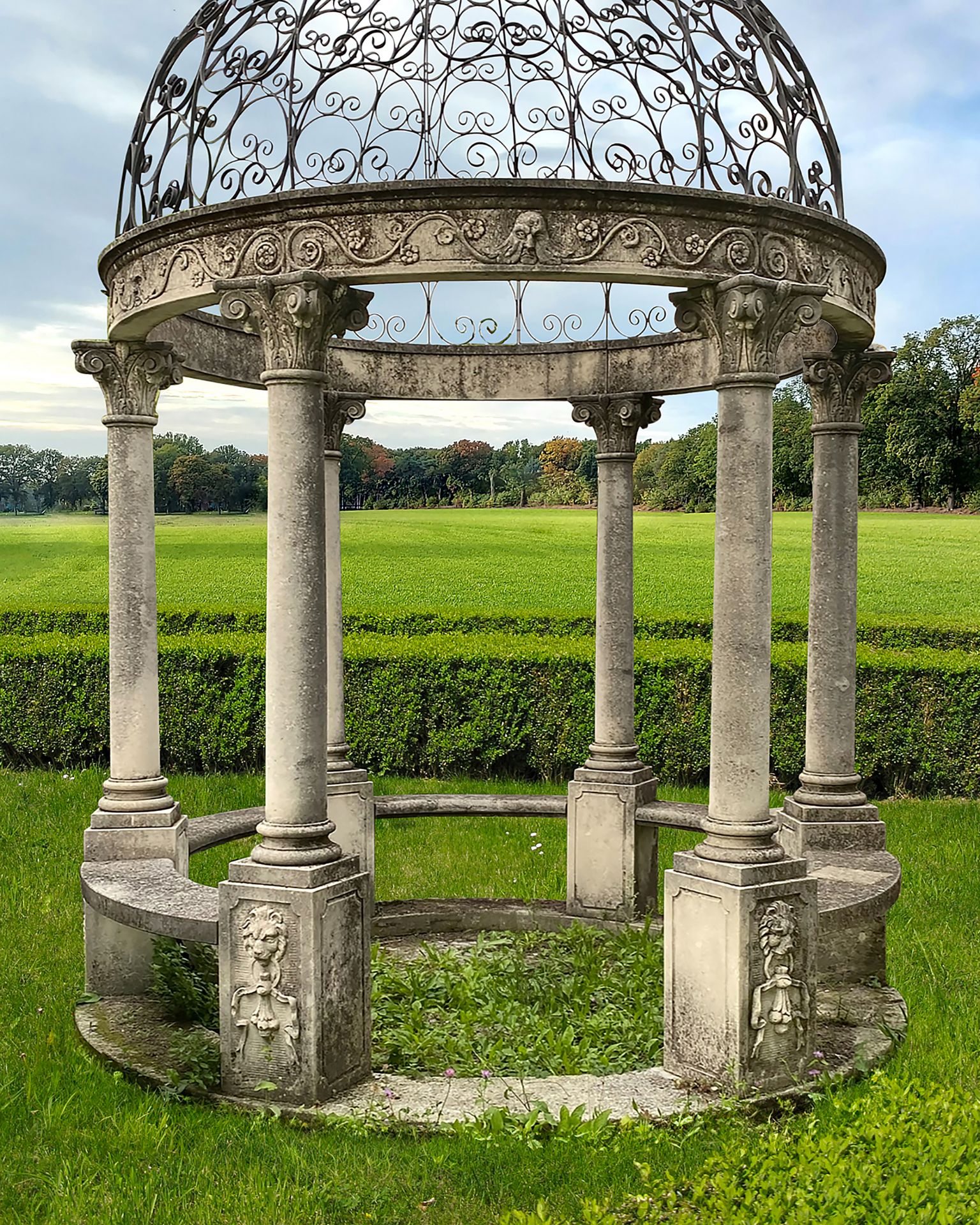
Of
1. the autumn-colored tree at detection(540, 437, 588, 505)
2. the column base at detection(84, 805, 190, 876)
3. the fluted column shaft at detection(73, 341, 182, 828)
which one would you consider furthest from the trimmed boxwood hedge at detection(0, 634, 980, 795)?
the autumn-colored tree at detection(540, 437, 588, 505)

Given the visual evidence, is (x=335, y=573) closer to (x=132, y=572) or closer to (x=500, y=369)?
(x=132, y=572)

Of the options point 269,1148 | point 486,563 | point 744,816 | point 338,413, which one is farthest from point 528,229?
point 486,563

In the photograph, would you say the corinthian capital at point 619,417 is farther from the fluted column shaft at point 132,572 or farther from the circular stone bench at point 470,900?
the fluted column shaft at point 132,572

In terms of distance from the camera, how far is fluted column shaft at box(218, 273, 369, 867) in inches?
290

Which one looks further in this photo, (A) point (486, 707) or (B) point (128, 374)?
(A) point (486, 707)

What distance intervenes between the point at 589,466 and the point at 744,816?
42.7m

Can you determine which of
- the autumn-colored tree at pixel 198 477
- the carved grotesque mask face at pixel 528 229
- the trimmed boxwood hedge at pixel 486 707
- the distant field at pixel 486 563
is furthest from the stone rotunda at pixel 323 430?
the autumn-colored tree at pixel 198 477

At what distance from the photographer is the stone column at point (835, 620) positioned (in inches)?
391

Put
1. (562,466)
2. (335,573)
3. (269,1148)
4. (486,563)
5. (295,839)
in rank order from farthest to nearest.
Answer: (562,466)
(486,563)
(335,573)
(295,839)
(269,1148)

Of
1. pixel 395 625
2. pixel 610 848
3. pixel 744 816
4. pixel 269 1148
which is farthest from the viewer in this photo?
pixel 395 625

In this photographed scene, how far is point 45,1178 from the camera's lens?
651cm

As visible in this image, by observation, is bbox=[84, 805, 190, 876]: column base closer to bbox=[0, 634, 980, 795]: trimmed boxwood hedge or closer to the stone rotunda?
the stone rotunda

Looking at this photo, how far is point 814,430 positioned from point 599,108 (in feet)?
11.7

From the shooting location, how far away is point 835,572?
10.1 m
